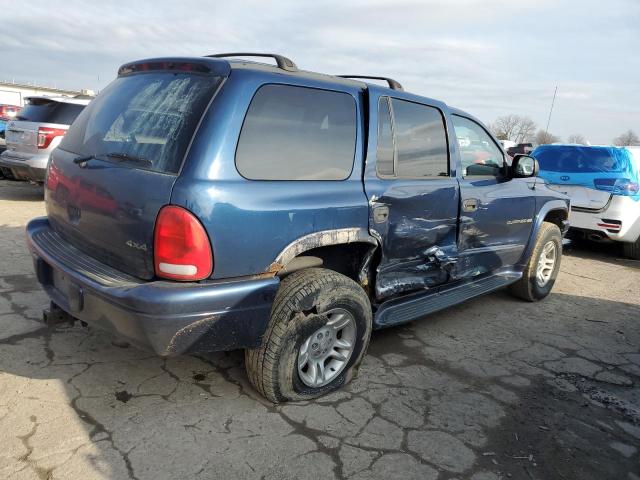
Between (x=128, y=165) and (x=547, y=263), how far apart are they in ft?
14.3

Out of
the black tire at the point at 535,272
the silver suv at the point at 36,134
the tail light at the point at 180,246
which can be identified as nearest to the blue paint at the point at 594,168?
the black tire at the point at 535,272

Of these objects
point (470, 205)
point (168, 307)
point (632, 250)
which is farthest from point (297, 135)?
point (632, 250)

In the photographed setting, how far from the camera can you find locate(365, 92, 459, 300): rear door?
317 centimetres

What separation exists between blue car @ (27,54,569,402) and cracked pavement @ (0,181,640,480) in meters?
0.28

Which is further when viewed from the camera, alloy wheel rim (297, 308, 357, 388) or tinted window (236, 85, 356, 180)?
alloy wheel rim (297, 308, 357, 388)

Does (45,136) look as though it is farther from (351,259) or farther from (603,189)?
(603,189)

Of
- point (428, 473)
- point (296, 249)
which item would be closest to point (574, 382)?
point (428, 473)

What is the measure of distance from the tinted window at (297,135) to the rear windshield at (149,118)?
27cm

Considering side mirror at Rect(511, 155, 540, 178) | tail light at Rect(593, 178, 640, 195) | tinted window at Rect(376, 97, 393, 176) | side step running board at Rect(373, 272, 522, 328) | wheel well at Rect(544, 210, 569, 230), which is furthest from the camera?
tail light at Rect(593, 178, 640, 195)

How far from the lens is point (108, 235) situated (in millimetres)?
2557

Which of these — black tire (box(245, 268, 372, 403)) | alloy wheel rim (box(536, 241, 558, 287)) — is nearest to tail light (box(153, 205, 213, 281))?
black tire (box(245, 268, 372, 403))

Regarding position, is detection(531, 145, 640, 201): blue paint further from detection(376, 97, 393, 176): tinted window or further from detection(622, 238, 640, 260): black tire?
detection(376, 97, 393, 176): tinted window

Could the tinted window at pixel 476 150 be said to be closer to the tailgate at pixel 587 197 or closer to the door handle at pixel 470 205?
the door handle at pixel 470 205

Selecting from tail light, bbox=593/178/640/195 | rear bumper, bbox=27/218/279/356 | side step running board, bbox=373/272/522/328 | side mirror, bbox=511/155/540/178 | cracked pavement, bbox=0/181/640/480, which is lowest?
cracked pavement, bbox=0/181/640/480
